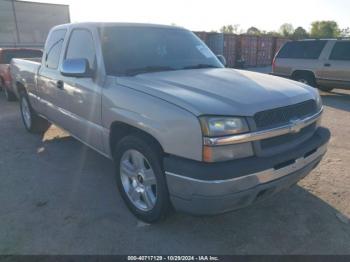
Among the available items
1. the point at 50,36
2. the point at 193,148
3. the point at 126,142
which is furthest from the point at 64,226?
the point at 50,36

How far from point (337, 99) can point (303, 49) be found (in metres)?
1.98

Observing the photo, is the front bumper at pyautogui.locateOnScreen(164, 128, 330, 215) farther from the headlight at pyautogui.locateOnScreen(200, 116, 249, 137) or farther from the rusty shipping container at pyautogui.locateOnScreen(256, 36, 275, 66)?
the rusty shipping container at pyautogui.locateOnScreen(256, 36, 275, 66)

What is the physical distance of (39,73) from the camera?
5.07 meters

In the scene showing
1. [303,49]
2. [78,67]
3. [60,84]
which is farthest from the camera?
[303,49]

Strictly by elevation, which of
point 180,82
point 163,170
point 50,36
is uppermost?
point 50,36

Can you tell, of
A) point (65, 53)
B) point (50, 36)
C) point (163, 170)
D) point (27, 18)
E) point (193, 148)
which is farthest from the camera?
point (27, 18)

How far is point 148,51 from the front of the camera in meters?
3.67

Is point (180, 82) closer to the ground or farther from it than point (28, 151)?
farther from it

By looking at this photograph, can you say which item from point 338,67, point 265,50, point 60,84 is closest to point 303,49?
point 338,67

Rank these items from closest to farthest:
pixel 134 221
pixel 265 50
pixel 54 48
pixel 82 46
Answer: pixel 134 221 → pixel 82 46 → pixel 54 48 → pixel 265 50

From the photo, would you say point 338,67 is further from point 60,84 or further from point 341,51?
point 60,84

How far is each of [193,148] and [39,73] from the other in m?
3.67

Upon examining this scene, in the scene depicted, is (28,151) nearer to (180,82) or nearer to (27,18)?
(180,82)

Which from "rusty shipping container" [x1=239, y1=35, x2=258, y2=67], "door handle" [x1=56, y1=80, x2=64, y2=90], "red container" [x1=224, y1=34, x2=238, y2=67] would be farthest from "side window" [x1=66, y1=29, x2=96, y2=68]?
"rusty shipping container" [x1=239, y1=35, x2=258, y2=67]
